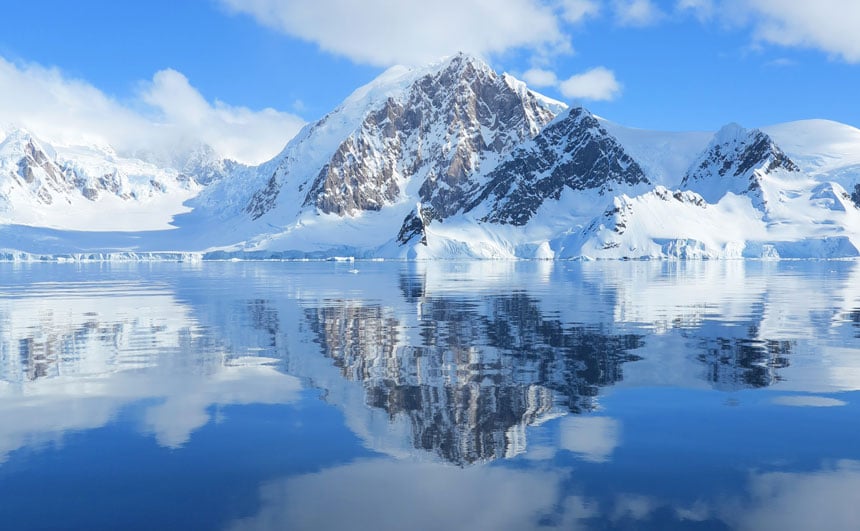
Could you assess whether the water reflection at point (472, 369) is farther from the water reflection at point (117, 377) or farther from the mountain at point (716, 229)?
the mountain at point (716, 229)

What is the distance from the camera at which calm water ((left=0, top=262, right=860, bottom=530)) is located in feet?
31.6

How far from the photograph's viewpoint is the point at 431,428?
13.3 m

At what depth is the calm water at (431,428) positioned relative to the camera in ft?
31.6

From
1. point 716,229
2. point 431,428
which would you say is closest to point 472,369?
point 431,428

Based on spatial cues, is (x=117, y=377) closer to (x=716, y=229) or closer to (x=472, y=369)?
(x=472, y=369)

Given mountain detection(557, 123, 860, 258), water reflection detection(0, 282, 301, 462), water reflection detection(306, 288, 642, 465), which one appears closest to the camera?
water reflection detection(306, 288, 642, 465)

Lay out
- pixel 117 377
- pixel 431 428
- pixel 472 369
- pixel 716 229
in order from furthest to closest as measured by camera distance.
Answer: pixel 716 229 < pixel 472 369 < pixel 117 377 < pixel 431 428

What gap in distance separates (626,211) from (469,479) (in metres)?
178

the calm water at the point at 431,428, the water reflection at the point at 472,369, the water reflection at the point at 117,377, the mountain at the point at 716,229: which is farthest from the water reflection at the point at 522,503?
the mountain at the point at 716,229

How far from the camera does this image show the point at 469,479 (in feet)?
34.9

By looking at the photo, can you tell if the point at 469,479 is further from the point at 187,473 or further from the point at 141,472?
the point at 141,472

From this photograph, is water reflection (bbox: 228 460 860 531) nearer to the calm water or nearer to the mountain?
the calm water

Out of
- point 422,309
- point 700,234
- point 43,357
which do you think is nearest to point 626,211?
point 700,234

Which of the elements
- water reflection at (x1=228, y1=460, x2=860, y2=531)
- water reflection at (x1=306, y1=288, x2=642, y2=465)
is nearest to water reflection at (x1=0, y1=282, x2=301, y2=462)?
water reflection at (x1=306, y1=288, x2=642, y2=465)
